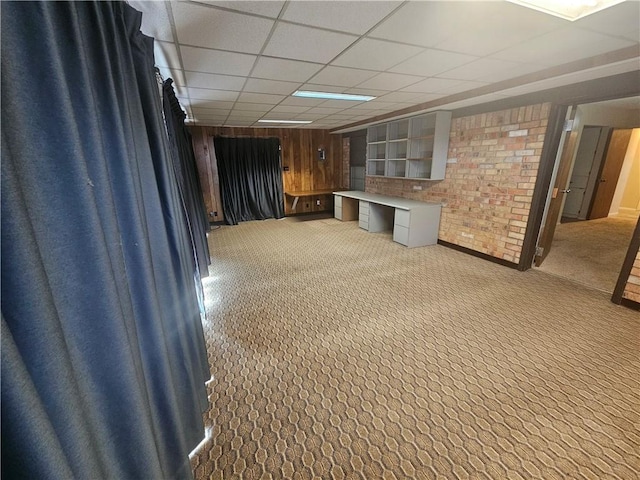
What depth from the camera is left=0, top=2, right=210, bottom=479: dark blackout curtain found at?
57 centimetres

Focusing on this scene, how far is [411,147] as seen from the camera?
16.1 ft

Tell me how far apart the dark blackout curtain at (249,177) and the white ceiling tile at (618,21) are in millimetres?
5889

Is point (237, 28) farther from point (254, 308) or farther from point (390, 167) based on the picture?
point (390, 167)

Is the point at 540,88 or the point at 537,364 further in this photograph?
the point at 540,88

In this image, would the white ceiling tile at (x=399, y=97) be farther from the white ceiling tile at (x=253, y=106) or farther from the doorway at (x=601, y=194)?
the doorway at (x=601, y=194)

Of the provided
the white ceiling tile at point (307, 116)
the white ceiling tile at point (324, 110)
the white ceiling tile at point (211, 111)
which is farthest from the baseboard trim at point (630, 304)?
the white ceiling tile at point (211, 111)

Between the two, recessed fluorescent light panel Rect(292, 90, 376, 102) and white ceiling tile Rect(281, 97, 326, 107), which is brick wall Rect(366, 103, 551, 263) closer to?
recessed fluorescent light panel Rect(292, 90, 376, 102)

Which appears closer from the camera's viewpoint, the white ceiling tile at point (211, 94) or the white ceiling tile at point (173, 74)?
the white ceiling tile at point (173, 74)

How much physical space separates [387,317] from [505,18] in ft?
7.77

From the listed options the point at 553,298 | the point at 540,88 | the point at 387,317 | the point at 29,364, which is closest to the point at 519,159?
the point at 540,88

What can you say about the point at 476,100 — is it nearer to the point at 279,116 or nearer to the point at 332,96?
the point at 332,96

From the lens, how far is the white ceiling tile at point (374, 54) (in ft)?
6.56

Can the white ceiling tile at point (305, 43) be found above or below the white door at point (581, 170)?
above

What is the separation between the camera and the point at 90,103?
2.72ft
